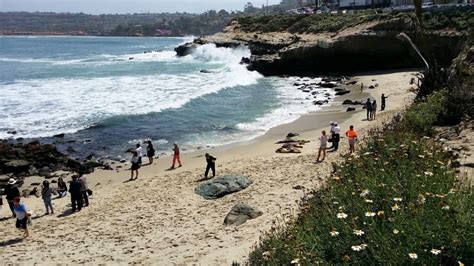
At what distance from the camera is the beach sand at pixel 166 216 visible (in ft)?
34.6

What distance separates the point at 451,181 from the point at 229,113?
944 inches

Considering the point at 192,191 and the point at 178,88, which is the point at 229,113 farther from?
the point at 192,191

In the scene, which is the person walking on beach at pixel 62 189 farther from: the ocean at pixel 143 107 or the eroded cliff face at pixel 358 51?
the eroded cliff face at pixel 358 51

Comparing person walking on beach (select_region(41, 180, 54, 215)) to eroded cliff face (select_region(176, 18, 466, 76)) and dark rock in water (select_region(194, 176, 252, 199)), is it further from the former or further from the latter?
eroded cliff face (select_region(176, 18, 466, 76))

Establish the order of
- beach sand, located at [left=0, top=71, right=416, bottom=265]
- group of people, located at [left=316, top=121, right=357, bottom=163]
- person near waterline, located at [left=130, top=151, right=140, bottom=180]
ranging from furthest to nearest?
person near waterline, located at [left=130, top=151, right=140, bottom=180]
group of people, located at [left=316, top=121, right=357, bottom=163]
beach sand, located at [left=0, top=71, right=416, bottom=265]

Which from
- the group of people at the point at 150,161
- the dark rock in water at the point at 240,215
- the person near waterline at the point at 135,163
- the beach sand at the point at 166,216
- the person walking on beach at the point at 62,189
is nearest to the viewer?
the beach sand at the point at 166,216

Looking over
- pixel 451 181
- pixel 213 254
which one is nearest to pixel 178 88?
pixel 213 254

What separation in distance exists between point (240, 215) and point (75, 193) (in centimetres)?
578

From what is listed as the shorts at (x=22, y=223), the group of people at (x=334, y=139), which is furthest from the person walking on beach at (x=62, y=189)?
the group of people at (x=334, y=139)

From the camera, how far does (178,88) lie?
39875 mm

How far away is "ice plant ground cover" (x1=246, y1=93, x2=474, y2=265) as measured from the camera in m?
4.63

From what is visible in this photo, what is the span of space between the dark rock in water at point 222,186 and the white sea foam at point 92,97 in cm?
1357

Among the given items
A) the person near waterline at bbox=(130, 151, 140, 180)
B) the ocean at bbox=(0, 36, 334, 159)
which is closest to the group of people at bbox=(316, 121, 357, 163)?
the ocean at bbox=(0, 36, 334, 159)

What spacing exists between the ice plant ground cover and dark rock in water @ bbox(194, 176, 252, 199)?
645 centimetres
